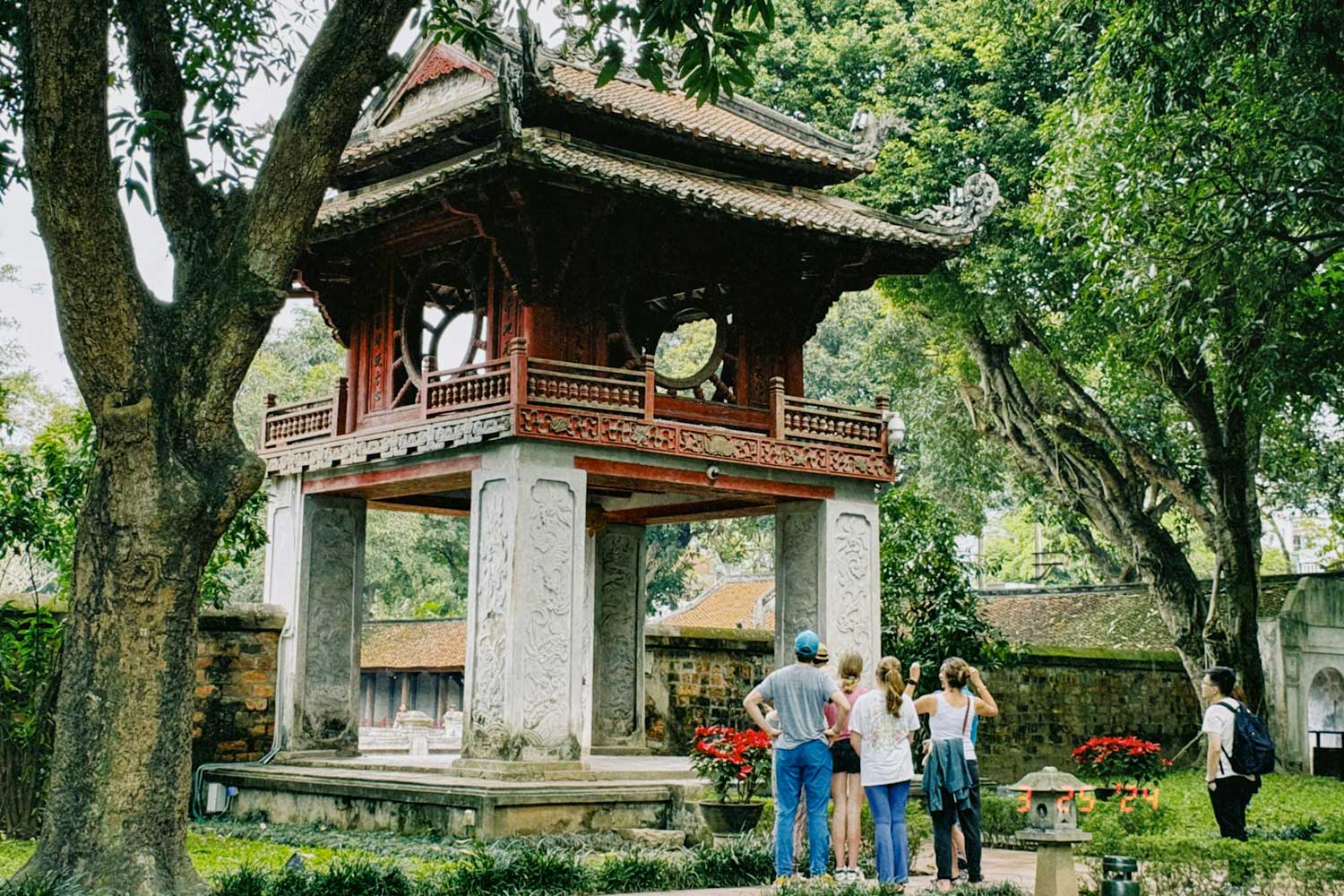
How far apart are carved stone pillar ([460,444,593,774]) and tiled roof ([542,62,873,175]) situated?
402 centimetres

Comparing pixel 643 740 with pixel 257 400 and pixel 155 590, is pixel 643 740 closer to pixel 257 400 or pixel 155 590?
pixel 155 590

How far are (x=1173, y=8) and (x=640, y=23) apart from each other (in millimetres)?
5906

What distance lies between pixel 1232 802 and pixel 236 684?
10.6 meters

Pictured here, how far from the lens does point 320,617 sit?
56.5 feet

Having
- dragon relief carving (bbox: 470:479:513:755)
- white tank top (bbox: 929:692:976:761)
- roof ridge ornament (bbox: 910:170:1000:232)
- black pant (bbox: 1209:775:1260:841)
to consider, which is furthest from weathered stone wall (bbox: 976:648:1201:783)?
white tank top (bbox: 929:692:976:761)

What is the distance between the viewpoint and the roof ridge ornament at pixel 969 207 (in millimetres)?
17922

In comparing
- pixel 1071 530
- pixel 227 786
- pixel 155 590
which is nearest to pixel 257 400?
pixel 1071 530

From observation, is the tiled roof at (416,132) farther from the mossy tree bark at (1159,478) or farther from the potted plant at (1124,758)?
the mossy tree bark at (1159,478)

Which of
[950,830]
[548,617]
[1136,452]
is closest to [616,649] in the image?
[548,617]

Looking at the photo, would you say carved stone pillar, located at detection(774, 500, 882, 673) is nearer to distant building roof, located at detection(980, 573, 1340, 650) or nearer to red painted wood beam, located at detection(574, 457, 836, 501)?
red painted wood beam, located at detection(574, 457, 836, 501)

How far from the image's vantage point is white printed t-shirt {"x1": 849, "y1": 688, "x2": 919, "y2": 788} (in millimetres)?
10141

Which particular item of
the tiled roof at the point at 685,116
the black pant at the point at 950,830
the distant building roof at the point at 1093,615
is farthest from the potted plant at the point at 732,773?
the distant building roof at the point at 1093,615

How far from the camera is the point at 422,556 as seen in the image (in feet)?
123

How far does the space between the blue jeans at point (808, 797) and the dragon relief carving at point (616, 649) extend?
8.77m
